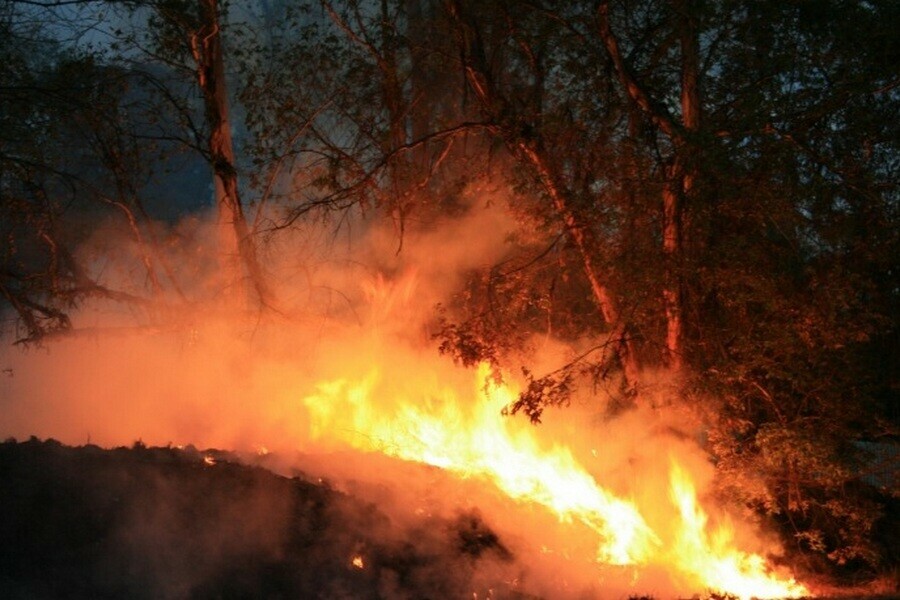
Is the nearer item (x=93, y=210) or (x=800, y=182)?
(x=800, y=182)

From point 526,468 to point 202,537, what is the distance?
415cm

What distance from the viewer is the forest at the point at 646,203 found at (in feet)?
31.8

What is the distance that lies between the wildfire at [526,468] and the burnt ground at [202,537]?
4.99 ft

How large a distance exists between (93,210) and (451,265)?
23.2 ft

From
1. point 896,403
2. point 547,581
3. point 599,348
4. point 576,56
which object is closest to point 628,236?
point 599,348

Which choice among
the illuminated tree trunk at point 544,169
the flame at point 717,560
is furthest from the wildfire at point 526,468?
the illuminated tree trunk at point 544,169

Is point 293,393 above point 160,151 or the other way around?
the other way around

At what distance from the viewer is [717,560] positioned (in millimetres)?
9727

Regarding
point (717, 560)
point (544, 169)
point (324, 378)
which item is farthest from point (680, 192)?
point (324, 378)

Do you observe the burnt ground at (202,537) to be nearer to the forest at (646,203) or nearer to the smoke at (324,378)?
the smoke at (324,378)

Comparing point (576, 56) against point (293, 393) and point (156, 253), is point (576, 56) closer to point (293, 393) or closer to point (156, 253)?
Answer: point (293, 393)

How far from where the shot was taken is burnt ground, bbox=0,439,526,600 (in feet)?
22.0

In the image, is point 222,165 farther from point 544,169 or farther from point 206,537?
point 206,537

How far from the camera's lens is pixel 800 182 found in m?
9.77
